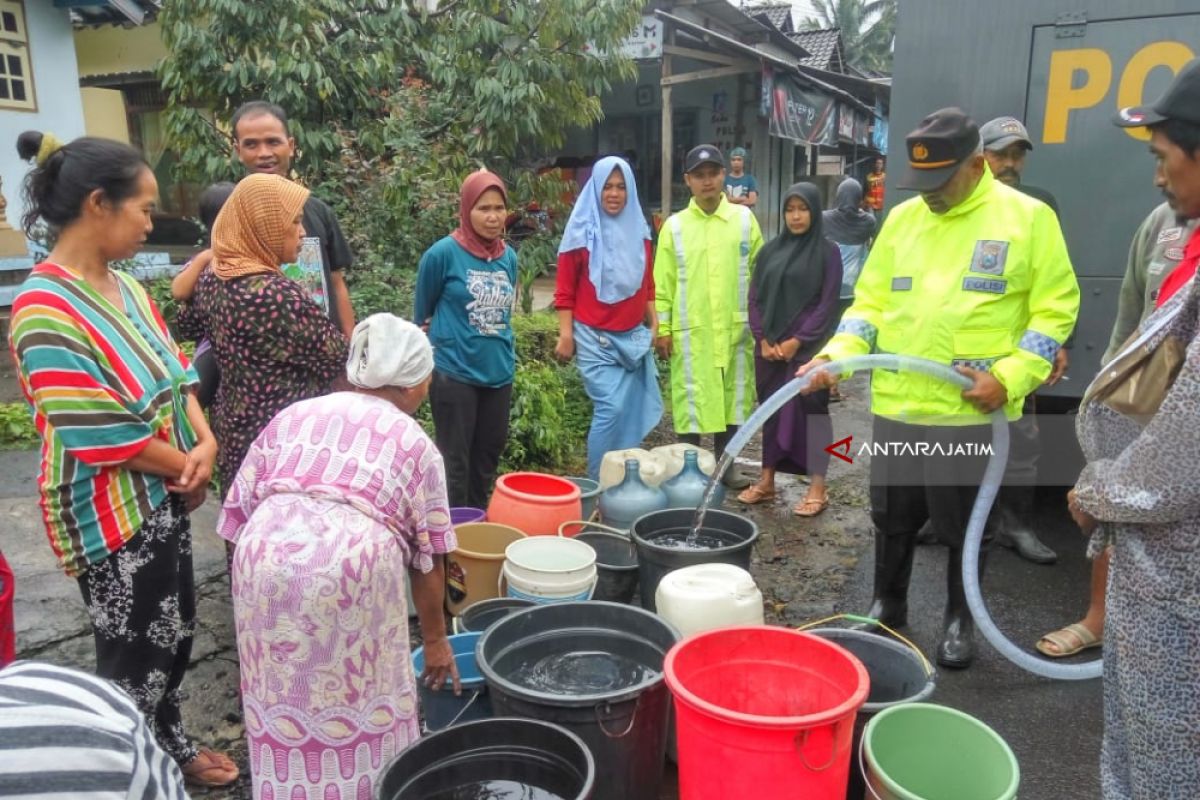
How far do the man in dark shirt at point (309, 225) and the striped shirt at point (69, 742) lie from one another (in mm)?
2611

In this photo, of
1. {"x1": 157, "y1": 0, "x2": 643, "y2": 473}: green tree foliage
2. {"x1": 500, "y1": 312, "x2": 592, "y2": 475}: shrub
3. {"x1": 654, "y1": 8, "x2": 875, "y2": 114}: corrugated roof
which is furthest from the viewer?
{"x1": 654, "y1": 8, "x2": 875, "y2": 114}: corrugated roof

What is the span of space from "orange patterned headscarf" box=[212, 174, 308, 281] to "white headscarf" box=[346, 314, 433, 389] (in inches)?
27.3

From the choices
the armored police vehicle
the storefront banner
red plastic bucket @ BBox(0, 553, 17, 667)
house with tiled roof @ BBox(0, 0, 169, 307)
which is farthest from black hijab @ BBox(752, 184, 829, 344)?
the storefront banner

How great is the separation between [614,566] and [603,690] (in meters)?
1.01

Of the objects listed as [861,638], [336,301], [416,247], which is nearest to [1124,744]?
[861,638]

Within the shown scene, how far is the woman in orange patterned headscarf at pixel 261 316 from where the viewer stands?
254 centimetres

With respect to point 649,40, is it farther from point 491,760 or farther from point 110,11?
point 491,760

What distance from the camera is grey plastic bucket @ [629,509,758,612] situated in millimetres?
2946

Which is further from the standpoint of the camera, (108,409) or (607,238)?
(607,238)

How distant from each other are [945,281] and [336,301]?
7.83 ft

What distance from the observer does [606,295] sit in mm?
4762

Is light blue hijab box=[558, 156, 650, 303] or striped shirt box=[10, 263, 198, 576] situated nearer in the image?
striped shirt box=[10, 263, 198, 576]

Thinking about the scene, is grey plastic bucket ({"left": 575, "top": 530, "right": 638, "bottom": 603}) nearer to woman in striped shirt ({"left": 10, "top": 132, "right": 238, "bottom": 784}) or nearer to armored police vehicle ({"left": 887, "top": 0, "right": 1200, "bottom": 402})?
woman in striped shirt ({"left": 10, "top": 132, "right": 238, "bottom": 784})

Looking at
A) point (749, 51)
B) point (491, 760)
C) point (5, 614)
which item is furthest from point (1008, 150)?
point (749, 51)
